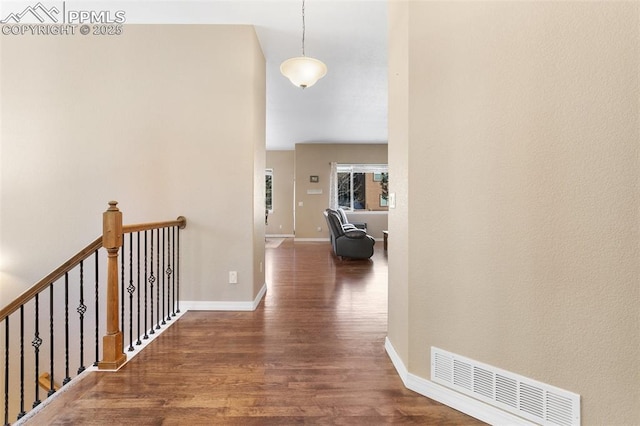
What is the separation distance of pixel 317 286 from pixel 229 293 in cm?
131

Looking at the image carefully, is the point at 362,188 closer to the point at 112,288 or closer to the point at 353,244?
the point at 353,244

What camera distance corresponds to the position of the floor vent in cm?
125

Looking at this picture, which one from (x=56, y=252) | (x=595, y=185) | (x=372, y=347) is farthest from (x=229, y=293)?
(x=595, y=185)

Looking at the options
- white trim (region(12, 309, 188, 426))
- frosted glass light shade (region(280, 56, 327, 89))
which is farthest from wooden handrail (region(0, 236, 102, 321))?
frosted glass light shade (region(280, 56, 327, 89))

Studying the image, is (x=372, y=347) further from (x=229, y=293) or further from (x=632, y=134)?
(x=632, y=134)

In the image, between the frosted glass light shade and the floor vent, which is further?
the frosted glass light shade

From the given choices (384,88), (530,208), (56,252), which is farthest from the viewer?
(384,88)

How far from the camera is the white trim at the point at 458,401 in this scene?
1.39 m

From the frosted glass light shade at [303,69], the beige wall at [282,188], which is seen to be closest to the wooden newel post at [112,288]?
the frosted glass light shade at [303,69]

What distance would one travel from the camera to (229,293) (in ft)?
9.89

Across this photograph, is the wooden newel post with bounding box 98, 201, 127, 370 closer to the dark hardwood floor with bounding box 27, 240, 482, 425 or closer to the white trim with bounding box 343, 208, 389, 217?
the dark hardwood floor with bounding box 27, 240, 482, 425

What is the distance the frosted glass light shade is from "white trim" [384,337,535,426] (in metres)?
2.41

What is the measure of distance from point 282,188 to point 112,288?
8.10 metres

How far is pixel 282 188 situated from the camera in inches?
393
